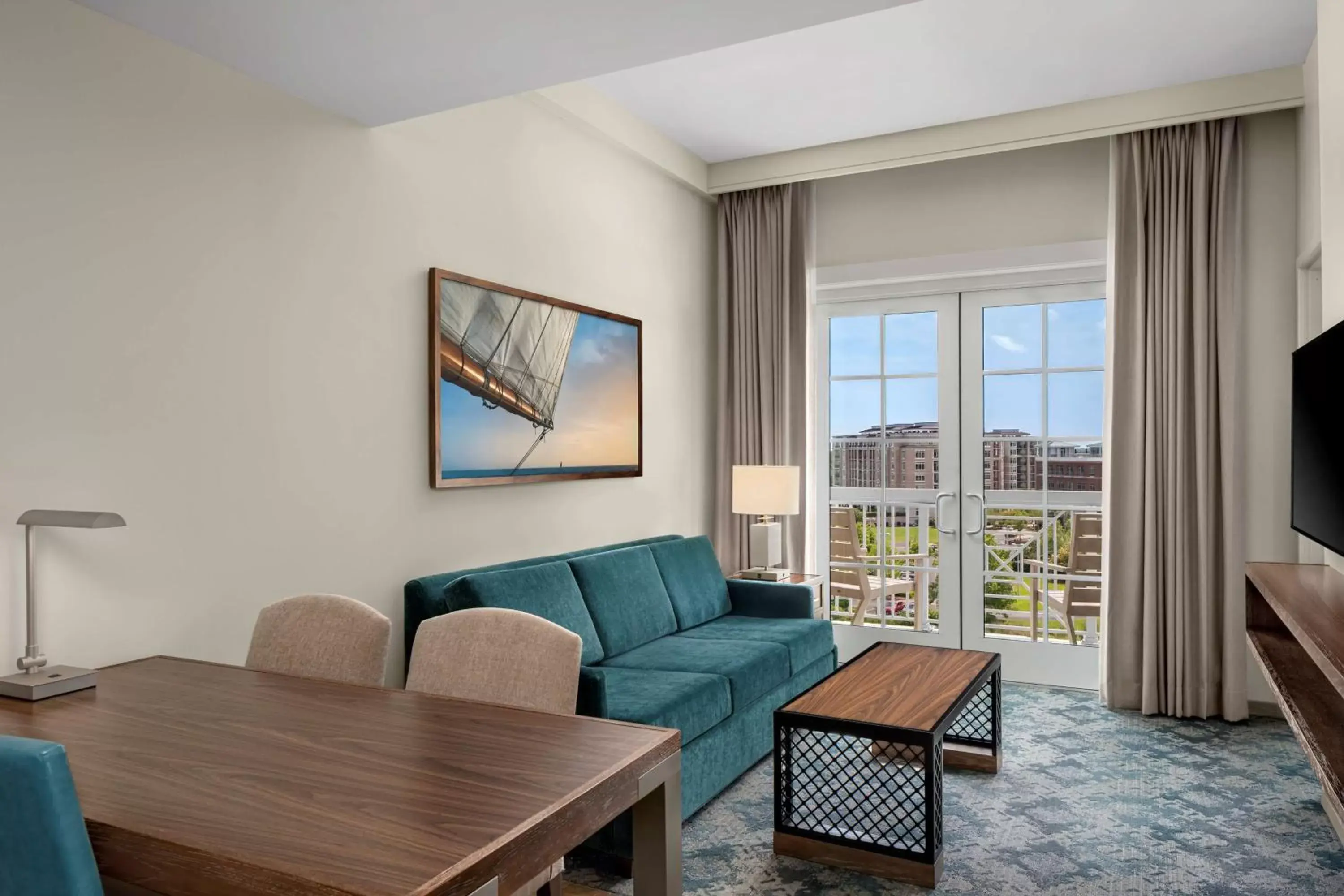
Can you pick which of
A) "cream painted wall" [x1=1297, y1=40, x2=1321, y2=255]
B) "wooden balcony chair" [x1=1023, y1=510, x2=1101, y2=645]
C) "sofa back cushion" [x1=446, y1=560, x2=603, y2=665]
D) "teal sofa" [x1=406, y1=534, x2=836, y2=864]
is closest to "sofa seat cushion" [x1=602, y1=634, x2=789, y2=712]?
"teal sofa" [x1=406, y1=534, x2=836, y2=864]

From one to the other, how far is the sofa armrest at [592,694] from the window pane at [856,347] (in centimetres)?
309

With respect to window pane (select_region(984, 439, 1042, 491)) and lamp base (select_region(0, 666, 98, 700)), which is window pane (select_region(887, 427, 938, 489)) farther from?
lamp base (select_region(0, 666, 98, 700))

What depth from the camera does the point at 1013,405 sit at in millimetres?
4965

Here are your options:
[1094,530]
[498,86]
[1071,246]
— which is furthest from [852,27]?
[1094,530]

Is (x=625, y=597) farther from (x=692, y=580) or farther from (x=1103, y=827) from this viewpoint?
(x=1103, y=827)

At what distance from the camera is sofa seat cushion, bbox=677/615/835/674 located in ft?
13.1

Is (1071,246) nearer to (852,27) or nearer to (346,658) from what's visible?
(852,27)

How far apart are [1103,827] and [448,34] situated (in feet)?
10.4

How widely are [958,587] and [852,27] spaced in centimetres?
303

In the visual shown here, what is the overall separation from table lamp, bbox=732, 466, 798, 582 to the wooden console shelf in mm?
2061

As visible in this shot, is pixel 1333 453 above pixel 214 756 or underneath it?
above

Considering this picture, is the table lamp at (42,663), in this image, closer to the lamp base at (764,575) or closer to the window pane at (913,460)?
the lamp base at (764,575)

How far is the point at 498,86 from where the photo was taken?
281 cm

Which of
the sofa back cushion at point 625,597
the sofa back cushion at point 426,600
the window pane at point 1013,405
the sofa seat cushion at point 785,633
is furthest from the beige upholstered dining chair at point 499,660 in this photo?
the window pane at point 1013,405
